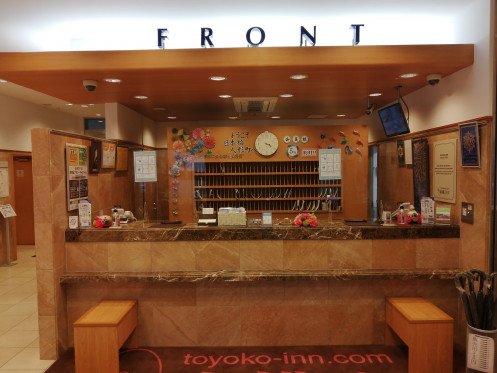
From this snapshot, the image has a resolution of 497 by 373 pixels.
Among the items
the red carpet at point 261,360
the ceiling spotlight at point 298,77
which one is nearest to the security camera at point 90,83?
the ceiling spotlight at point 298,77

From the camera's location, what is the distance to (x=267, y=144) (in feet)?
18.1

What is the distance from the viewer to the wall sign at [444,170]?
381 centimetres

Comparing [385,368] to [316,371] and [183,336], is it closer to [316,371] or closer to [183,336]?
[316,371]

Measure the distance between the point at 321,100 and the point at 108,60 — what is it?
9.81 ft

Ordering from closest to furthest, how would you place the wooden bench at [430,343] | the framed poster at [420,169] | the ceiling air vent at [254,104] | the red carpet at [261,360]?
1. the wooden bench at [430,343]
2. the red carpet at [261,360]
3. the framed poster at [420,169]
4. the ceiling air vent at [254,104]

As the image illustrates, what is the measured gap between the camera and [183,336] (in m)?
3.81

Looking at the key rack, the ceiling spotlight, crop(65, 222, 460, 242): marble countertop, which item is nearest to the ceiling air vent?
the key rack

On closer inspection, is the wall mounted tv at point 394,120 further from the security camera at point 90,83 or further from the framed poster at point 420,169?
the security camera at point 90,83

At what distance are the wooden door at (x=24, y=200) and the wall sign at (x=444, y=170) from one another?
8.32 m

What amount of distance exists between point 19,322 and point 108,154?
2.30 m

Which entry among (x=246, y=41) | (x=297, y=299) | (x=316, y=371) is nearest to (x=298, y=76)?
(x=246, y=41)

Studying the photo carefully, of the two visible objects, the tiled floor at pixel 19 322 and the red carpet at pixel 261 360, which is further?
the tiled floor at pixel 19 322

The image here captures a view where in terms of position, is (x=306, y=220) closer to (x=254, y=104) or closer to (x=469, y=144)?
(x=469, y=144)

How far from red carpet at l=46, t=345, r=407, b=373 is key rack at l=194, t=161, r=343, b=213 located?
5.35ft
